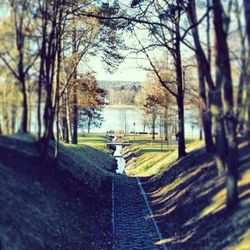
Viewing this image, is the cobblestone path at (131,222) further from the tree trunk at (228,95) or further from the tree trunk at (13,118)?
the tree trunk at (13,118)

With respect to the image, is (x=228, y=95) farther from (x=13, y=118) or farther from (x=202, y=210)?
(x=13, y=118)

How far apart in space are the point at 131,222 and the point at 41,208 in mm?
3790

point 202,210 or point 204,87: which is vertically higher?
point 204,87

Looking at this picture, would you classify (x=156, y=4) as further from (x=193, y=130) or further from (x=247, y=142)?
(x=247, y=142)

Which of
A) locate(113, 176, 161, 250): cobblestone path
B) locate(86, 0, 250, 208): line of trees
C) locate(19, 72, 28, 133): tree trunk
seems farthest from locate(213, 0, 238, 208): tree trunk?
locate(19, 72, 28, 133): tree trunk

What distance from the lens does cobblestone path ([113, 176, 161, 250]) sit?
1193 cm

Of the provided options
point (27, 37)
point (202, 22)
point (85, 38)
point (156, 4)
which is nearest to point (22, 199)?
point (27, 37)

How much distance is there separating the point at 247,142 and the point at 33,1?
17.9ft

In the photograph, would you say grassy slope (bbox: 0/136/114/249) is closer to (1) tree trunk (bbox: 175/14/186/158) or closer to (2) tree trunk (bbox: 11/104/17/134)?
(2) tree trunk (bbox: 11/104/17/134)

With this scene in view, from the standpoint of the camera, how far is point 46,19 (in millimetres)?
12281

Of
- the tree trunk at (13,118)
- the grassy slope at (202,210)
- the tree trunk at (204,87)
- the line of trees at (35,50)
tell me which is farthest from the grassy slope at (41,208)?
the tree trunk at (204,87)

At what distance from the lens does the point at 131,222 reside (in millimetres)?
14133

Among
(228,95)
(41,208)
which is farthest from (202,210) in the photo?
(41,208)

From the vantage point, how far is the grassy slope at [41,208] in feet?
29.9
